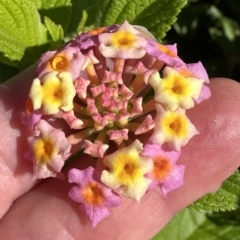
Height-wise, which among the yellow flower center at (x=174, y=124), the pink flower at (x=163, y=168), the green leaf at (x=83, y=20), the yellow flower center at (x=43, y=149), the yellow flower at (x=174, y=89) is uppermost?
the yellow flower at (x=174, y=89)

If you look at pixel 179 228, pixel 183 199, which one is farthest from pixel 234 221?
pixel 183 199

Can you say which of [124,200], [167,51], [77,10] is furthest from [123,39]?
[77,10]

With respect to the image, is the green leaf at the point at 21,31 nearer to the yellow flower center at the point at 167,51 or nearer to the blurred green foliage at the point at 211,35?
the yellow flower center at the point at 167,51

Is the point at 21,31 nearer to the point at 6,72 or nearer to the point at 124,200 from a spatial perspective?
the point at 6,72

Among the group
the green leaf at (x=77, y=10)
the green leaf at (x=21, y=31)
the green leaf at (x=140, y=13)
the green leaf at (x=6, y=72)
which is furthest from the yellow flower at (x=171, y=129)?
the green leaf at (x=6, y=72)

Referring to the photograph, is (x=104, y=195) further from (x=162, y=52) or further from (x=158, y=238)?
(x=158, y=238)

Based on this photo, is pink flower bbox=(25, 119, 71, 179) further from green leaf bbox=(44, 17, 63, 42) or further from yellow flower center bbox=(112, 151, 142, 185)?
green leaf bbox=(44, 17, 63, 42)

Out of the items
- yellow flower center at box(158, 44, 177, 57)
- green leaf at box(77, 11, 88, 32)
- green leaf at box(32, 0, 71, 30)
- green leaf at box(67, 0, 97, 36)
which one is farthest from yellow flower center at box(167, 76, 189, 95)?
green leaf at box(67, 0, 97, 36)

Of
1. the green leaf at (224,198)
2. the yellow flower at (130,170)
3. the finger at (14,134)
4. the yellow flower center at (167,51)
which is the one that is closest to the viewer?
the yellow flower at (130,170)
